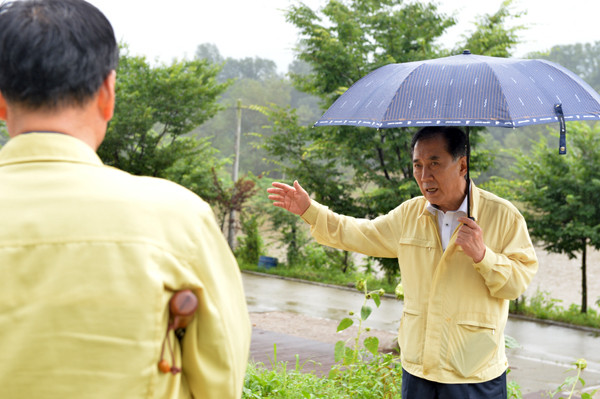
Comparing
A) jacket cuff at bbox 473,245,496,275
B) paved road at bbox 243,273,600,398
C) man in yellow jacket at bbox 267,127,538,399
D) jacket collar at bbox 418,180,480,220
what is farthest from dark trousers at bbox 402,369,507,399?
paved road at bbox 243,273,600,398

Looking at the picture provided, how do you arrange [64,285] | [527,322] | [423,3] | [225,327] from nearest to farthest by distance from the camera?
1. [64,285]
2. [225,327]
3. [527,322]
4. [423,3]

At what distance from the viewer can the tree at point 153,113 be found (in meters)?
16.2

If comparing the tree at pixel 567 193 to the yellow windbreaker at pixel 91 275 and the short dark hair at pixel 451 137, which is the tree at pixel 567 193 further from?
the yellow windbreaker at pixel 91 275

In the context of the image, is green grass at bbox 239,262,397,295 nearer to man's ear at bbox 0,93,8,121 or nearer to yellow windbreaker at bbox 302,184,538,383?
yellow windbreaker at bbox 302,184,538,383

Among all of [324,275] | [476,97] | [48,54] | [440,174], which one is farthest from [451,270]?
[324,275]

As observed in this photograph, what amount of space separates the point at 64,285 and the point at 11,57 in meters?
0.42

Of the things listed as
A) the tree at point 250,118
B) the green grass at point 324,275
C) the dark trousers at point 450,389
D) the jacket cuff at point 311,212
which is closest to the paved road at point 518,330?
the green grass at point 324,275

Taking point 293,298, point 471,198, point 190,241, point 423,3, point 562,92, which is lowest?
point 293,298

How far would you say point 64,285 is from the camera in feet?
3.66

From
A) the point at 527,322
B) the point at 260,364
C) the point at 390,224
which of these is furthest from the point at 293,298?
the point at 390,224

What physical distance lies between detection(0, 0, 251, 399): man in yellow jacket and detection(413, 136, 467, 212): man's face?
1.76m

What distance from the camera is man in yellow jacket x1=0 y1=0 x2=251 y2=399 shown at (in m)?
1.12

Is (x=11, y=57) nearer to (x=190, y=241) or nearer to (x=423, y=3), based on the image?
(x=190, y=241)

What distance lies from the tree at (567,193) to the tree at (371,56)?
200 cm
